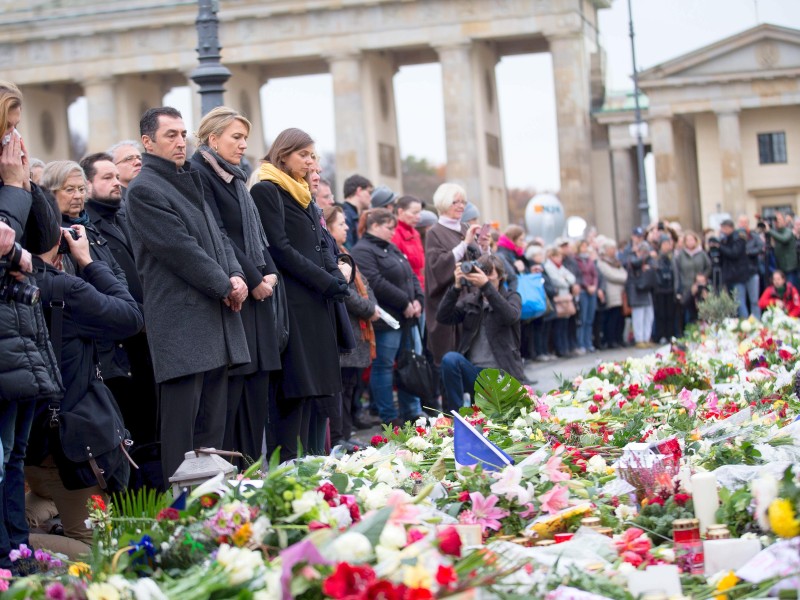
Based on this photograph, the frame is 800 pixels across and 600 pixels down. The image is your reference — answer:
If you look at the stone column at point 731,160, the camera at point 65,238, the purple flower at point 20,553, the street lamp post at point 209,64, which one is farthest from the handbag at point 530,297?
the stone column at point 731,160

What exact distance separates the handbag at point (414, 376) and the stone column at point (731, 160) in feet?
142

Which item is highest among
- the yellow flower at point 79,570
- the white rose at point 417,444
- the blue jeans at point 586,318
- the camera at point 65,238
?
the camera at point 65,238

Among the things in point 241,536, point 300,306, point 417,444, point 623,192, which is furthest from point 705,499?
point 623,192

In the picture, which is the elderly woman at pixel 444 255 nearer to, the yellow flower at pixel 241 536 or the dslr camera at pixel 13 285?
the dslr camera at pixel 13 285

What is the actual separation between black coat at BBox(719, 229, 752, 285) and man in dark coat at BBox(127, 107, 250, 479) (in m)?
17.5

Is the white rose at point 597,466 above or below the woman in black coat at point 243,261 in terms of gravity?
below

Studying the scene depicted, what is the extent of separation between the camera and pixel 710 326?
1447 centimetres

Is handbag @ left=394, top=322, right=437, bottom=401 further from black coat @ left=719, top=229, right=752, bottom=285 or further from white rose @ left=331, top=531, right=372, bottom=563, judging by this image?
black coat @ left=719, top=229, right=752, bottom=285

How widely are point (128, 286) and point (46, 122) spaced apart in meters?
54.1

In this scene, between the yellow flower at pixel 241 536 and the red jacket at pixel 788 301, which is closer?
the yellow flower at pixel 241 536

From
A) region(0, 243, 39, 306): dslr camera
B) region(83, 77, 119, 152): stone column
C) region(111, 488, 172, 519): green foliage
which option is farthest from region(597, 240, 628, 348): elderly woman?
region(83, 77, 119, 152): stone column

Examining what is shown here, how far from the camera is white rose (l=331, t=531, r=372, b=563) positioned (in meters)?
4.27

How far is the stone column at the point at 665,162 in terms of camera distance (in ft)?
175

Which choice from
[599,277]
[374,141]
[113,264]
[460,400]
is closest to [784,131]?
[374,141]
